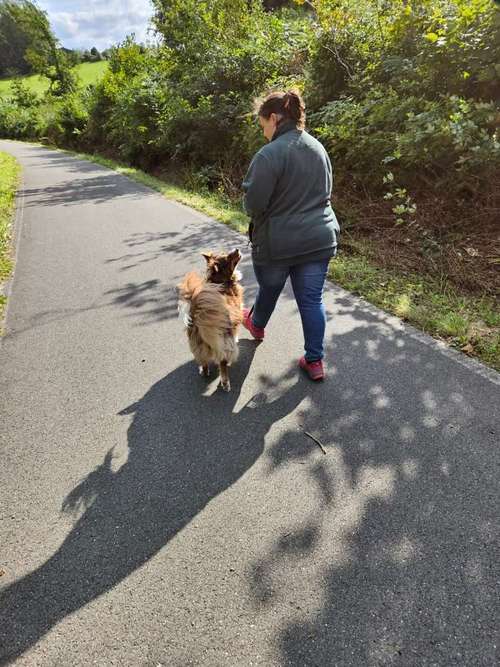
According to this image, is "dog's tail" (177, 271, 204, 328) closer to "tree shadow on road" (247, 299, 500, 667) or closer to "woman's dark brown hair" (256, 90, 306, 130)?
"tree shadow on road" (247, 299, 500, 667)

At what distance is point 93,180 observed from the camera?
1459 centimetres

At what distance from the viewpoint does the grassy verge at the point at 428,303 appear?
12.3 feet

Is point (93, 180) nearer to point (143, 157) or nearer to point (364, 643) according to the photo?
point (143, 157)

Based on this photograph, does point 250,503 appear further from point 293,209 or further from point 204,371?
point 293,209

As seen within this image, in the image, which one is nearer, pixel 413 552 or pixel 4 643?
pixel 4 643

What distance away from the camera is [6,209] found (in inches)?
407

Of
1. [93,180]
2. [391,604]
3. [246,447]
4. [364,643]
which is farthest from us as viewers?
[93,180]

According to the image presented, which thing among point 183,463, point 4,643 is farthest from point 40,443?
point 4,643

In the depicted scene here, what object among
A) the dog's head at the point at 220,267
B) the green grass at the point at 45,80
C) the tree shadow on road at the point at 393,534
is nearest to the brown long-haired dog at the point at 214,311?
the dog's head at the point at 220,267

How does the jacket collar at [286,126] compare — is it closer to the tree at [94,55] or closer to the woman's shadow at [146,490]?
the woman's shadow at [146,490]

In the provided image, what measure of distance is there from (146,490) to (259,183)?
223 cm

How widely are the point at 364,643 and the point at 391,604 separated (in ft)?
0.74

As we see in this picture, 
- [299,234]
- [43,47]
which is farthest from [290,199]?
[43,47]

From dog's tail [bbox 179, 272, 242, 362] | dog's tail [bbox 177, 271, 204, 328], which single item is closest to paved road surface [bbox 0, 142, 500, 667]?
dog's tail [bbox 179, 272, 242, 362]
